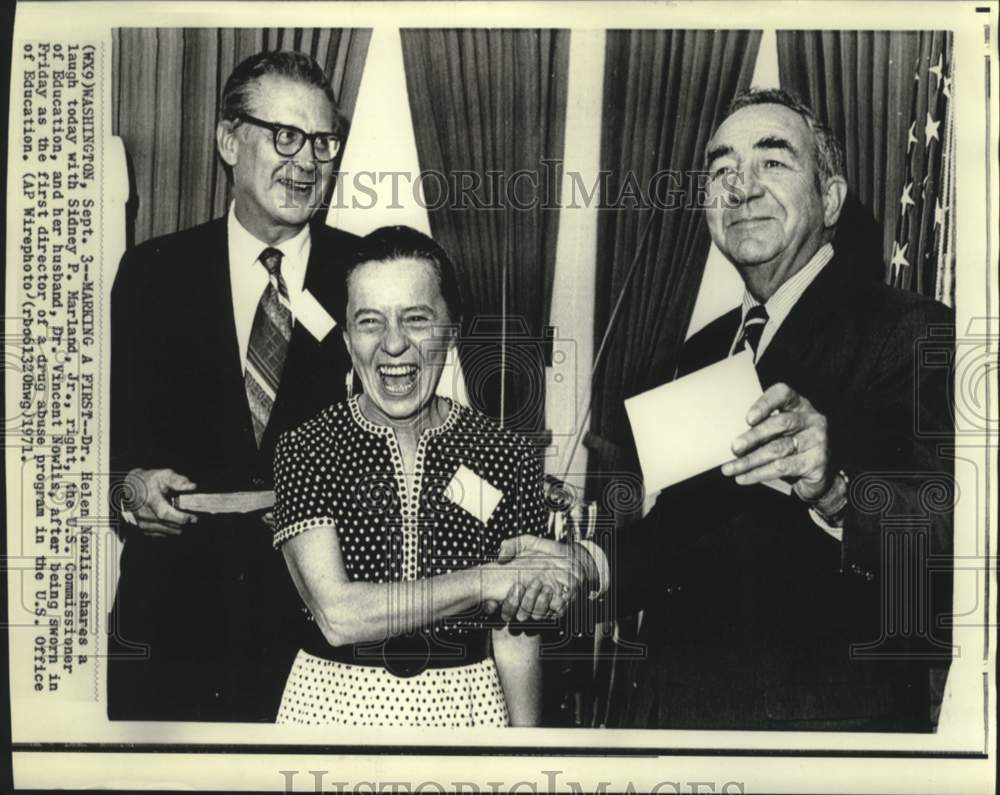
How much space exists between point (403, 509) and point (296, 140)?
98 centimetres

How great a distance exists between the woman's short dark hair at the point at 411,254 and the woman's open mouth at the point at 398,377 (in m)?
0.16

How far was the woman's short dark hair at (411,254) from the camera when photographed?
8.45ft

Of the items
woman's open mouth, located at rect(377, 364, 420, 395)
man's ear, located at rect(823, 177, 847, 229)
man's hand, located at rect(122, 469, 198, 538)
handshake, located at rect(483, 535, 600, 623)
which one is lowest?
handshake, located at rect(483, 535, 600, 623)

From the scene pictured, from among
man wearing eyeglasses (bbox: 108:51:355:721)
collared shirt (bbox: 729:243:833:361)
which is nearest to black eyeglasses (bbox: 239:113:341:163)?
man wearing eyeglasses (bbox: 108:51:355:721)

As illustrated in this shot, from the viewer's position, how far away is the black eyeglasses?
2.60 m

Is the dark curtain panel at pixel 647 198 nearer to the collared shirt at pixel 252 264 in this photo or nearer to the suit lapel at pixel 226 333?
the collared shirt at pixel 252 264

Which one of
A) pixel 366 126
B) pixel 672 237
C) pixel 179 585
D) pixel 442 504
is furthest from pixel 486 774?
pixel 366 126

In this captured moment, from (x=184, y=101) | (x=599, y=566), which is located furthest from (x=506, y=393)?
(x=184, y=101)

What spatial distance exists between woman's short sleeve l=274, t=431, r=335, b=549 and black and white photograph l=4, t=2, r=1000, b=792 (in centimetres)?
1

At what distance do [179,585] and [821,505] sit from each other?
5.39 ft

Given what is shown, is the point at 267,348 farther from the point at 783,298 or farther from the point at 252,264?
the point at 783,298

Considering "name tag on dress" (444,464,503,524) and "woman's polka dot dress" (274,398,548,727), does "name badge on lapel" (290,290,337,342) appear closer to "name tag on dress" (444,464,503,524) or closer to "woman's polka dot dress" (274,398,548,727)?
"woman's polka dot dress" (274,398,548,727)

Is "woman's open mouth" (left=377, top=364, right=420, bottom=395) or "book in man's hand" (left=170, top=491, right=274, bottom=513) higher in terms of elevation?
"woman's open mouth" (left=377, top=364, right=420, bottom=395)

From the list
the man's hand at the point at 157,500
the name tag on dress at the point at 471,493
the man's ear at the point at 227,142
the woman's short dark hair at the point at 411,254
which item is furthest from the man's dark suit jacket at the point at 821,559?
the man's ear at the point at 227,142
